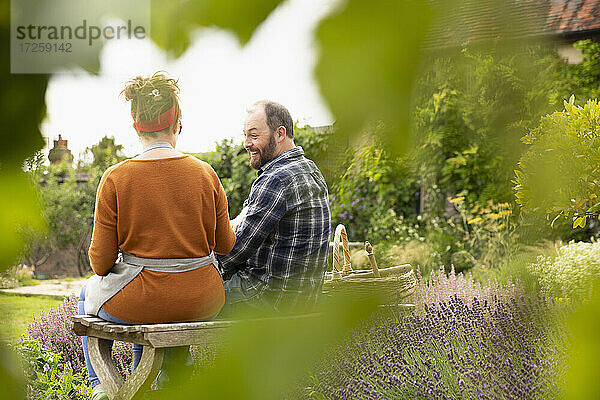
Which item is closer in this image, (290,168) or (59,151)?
(59,151)

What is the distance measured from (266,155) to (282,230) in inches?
5.5

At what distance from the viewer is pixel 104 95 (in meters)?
0.19

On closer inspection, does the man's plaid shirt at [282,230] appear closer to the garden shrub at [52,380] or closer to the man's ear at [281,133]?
the man's ear at [281,133]

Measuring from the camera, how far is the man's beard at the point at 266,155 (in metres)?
1.12

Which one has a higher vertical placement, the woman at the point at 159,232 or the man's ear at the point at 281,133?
the man's ear at the point at 281,133

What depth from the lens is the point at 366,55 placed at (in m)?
0.18

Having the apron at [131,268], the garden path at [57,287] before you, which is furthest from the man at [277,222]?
the garden path at [57,287]

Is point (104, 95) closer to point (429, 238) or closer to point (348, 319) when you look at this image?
point (348, 319)

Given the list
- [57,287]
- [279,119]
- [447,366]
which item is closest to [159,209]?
[279,119]

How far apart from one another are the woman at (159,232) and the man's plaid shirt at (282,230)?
94 mm

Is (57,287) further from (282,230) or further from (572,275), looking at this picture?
(572,275)

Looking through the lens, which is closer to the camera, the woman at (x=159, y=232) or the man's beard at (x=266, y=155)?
the woman at (x=159, y=232)

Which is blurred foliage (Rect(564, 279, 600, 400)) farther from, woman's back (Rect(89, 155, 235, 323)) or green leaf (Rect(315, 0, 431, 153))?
woman's back (Rect(89, 155, 235, 323))

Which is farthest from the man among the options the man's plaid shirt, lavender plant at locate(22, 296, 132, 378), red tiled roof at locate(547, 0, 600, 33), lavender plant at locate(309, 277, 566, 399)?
lavender plant at locate(22, 296, 132, 378)
